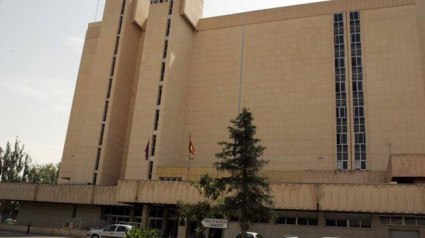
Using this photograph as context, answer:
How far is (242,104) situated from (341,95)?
13587mm

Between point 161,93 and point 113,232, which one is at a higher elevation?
point 161,93

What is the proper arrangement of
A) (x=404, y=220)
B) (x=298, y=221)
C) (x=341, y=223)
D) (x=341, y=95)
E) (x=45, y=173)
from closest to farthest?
(x=404, y=220) → (x=341, y=223) → (x=298, y=221) → (x=341, y=95) → (x=45, y=173)

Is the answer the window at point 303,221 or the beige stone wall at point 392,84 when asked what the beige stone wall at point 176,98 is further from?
the beige stone wall at point 392,84

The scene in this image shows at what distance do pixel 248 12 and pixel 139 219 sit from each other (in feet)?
114

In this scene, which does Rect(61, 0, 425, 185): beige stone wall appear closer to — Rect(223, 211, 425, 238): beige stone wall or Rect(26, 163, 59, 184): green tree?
Rect(223, 211, 425, 238): beige stone wall

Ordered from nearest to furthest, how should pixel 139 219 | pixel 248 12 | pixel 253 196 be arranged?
pixel 253 196
pixel 139 219
pixel 248 12

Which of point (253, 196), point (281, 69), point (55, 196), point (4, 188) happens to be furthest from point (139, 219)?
point (253, 196)

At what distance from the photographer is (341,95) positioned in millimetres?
53094

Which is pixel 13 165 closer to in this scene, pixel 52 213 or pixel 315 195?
pixel 52 213

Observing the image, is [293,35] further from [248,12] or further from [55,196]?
[55,196]

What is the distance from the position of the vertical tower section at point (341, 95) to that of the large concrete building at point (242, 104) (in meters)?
0.14

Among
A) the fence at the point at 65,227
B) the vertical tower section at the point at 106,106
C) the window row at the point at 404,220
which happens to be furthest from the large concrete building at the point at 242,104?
the window row at the point at 404,220

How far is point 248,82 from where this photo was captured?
58500 millimetres

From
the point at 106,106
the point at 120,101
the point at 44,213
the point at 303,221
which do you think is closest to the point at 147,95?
the point at 120,101
